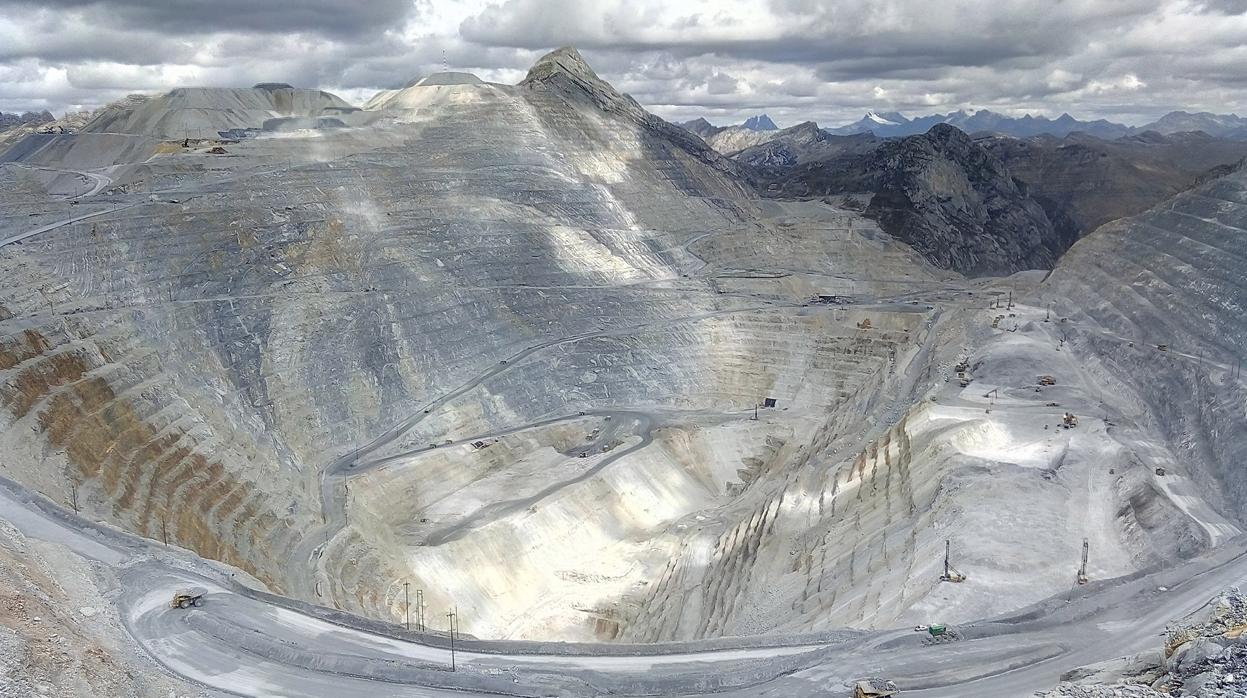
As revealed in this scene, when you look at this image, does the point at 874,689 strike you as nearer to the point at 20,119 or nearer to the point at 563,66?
the point at 563,66

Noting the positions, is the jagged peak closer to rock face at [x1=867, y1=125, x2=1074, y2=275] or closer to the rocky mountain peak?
the rocky mountain peak

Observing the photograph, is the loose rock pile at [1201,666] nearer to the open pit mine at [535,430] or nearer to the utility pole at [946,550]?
the open pit mine at [535,430]

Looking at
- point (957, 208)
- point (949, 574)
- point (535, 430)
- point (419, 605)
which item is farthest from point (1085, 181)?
point (419, 605)

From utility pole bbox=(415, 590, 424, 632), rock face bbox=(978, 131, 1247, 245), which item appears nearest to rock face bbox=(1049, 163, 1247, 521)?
utility pole bbox=(415, 590, 424, 632)

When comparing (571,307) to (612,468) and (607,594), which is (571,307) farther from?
(607,594)

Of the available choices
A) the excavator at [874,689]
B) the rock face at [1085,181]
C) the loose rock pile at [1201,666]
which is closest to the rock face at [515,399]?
the excavator at [874,689]
